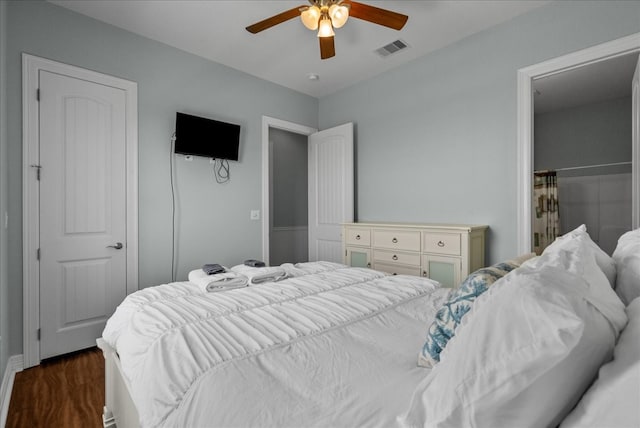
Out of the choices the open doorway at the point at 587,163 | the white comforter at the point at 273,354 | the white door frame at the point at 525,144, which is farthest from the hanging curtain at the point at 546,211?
the white comforter at the point at 273,354

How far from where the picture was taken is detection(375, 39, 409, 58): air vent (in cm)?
309

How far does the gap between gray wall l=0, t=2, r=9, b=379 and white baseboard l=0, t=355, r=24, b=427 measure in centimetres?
8

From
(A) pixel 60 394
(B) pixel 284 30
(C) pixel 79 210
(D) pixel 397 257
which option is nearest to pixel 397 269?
(D) pixel 397 257

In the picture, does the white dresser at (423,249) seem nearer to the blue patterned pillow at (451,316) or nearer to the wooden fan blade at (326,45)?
the wooden fan blade at (326,45)

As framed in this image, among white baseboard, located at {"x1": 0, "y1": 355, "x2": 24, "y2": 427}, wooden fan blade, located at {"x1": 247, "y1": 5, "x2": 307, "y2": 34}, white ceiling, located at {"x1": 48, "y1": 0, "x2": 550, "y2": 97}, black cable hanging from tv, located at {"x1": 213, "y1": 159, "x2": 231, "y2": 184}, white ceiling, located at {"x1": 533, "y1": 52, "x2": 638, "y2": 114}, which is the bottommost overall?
white baseboard, located at {"x1": 0, "y1": 355, "x2": 24, "y2": 427}

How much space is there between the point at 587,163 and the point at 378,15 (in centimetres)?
400

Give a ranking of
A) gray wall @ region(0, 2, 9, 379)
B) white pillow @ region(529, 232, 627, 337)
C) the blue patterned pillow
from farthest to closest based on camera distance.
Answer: gray wall @ region(0, 2, 9, 379) → the blue patterned pillow → white pillow @ region(529, 232, 627, 337)

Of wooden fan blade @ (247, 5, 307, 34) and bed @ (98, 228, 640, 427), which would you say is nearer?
A: bed @ (98, 228, 640, 427)

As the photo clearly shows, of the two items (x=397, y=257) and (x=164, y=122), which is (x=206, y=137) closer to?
(x=164, y=122)

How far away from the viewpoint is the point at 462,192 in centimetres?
307

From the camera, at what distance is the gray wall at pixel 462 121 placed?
2.48m

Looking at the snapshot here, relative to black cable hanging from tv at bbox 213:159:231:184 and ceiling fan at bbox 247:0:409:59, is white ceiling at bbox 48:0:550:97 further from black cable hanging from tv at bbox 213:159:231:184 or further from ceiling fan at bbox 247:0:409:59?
black cable hanging from tv at bbox 213:159:231:184

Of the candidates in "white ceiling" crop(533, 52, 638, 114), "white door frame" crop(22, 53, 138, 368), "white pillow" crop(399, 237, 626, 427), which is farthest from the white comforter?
"white ceiling" crop(533, 52, 638, 114)

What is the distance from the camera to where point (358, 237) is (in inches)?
138
